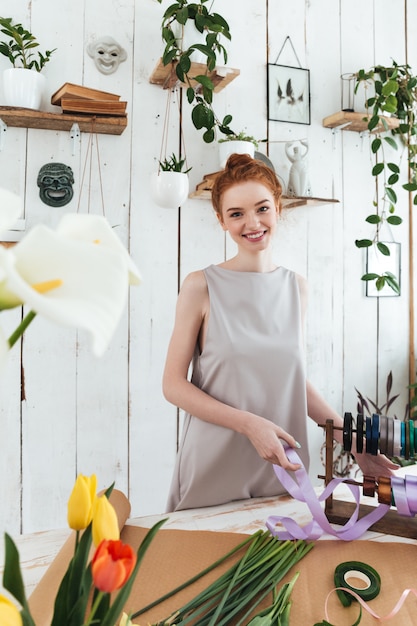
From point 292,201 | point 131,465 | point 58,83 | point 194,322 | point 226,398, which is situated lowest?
point 131,465

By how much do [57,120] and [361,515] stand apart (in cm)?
177

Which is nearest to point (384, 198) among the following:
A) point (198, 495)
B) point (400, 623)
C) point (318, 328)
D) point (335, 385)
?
point (318, 328)

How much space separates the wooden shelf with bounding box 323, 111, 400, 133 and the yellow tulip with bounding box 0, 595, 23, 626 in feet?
8.35

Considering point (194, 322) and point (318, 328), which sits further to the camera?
point (318, 328)

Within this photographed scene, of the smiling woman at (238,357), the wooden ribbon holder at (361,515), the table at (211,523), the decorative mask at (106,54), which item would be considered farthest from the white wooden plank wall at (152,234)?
the wooden ribbon holder at (361,515)

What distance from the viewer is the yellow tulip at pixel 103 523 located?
1.34 ft

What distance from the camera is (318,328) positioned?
2.67 metres

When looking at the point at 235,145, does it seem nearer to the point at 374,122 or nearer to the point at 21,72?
the point at 374,122

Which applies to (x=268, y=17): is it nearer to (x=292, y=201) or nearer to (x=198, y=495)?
(x=292, y=201)

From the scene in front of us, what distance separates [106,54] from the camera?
2271 mm

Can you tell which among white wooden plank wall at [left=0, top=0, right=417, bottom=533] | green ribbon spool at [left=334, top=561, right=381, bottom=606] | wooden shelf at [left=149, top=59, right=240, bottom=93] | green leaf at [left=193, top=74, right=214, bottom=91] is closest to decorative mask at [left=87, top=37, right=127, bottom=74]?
white wooden plank wall at [left=0, top=0, right=417, bottom=533]

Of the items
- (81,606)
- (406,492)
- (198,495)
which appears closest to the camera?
(81,606)

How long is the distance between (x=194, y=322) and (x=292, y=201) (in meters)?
1.10

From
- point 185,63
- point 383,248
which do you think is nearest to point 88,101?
point 185,63
